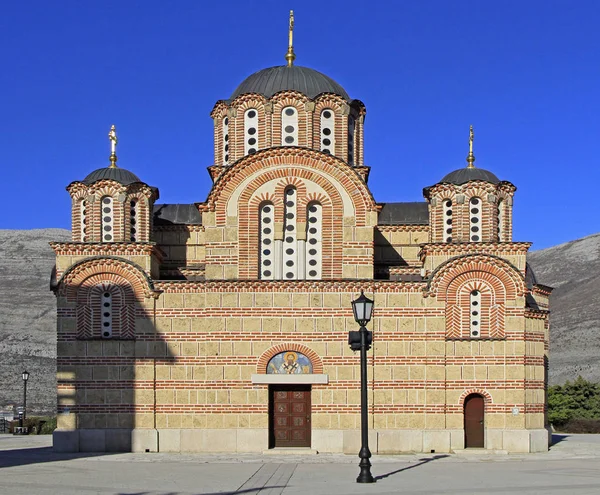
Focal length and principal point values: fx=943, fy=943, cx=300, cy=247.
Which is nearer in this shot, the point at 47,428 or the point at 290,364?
the point at 290,364

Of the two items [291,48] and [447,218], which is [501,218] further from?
[291,48]

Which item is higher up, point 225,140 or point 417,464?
point 225,140

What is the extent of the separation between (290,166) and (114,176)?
531 centimetres

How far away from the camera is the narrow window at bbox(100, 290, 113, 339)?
27328 millimetres

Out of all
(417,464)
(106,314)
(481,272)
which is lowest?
(417,464)

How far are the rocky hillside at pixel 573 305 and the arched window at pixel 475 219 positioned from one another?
126 ft

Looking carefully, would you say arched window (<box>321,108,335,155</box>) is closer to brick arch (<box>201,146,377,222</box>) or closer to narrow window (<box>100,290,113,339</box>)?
brick arch (<box>201,146,377,222</box>)

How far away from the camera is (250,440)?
87.9 ft

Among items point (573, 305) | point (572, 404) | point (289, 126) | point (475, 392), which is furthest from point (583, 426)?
point (573, 305)

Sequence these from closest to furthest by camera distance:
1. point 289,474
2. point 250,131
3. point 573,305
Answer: point 289,474 → point 250,131 → point 573,305

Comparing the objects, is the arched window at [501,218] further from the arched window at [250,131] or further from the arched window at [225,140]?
the arched window at [225,140]

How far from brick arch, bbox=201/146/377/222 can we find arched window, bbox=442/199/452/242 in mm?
2308

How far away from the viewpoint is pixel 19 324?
8512 centimetres

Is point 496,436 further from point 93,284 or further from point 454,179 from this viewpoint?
point 93,284
